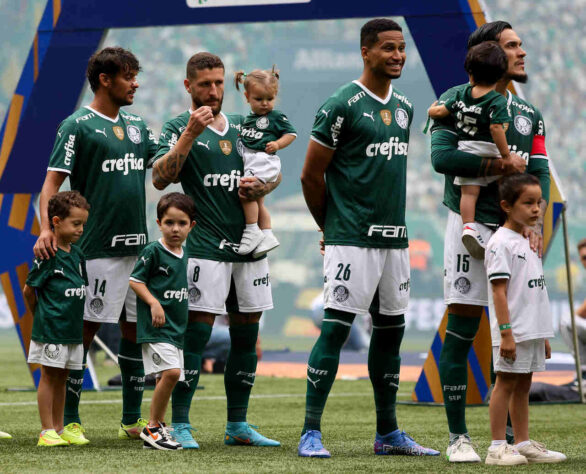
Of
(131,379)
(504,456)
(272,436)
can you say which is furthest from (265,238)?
(504,456)

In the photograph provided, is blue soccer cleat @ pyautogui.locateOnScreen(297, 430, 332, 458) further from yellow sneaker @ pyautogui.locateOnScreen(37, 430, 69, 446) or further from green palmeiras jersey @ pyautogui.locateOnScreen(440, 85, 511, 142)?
green palmeiras jersey @ pyautogui.locateOnScreen(440, 85, 511, 142)

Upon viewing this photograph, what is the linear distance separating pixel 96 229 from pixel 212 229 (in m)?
0.59

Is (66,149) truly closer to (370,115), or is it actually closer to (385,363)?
(370,115)

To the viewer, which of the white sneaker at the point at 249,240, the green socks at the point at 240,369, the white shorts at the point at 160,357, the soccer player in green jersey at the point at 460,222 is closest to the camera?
the soccer player in green jersey at the point at 460,222

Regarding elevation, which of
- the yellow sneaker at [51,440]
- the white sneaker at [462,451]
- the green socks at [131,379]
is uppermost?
→ the green socks at [131,379]

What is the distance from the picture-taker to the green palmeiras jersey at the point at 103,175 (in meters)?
4.85

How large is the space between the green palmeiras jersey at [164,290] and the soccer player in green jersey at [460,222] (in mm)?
1187

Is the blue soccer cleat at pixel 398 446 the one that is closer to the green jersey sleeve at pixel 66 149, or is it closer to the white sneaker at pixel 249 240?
the white sneaker at pixel 249 240

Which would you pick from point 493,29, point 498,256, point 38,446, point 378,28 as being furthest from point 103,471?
point 493,29

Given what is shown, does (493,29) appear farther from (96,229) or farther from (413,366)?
(413,366)

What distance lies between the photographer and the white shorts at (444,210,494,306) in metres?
4.25

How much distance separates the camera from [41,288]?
4629 mm

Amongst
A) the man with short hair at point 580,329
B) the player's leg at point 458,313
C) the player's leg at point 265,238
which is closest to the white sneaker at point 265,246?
the player's leg at point 265,238

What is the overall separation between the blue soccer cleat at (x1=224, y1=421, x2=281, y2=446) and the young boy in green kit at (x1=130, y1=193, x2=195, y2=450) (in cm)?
36
